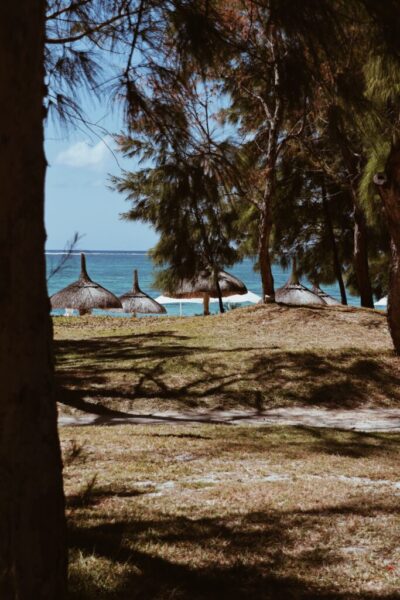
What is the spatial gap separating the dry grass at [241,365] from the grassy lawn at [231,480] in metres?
0.04

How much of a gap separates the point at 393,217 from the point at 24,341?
1019 cm

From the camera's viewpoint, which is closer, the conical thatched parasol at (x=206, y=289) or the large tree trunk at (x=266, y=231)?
the large tree trunk at (x=266, y=231)

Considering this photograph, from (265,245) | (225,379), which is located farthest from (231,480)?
(265,245)

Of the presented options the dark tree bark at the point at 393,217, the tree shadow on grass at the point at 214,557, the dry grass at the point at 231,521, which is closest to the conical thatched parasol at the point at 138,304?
the dark tree bark at the point at 393,217

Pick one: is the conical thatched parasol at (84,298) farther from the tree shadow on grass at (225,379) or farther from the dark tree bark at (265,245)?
the tree shadow on grass at (225,379)

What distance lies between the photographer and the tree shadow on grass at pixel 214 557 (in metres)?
3.29

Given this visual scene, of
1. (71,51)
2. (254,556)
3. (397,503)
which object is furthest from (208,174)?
(254,556)

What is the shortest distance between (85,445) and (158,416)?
9.19 feet

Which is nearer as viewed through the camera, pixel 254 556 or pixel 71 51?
pixel 254 556

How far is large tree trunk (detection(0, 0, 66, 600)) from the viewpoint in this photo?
8.29 feet

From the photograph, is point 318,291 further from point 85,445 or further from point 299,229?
point 85,445

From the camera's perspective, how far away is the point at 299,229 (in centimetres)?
2352

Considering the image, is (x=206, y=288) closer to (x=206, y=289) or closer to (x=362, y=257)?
(x=206, y=289)

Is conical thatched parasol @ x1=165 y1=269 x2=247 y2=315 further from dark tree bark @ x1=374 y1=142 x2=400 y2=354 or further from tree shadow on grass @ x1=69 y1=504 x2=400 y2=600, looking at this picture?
tree shadow on grass @ x1=69 y1=504 x2=400 y2=600
